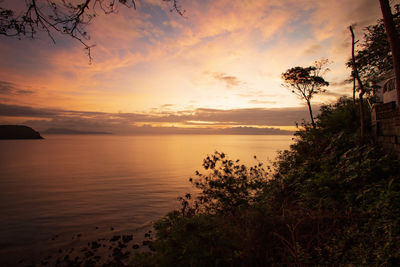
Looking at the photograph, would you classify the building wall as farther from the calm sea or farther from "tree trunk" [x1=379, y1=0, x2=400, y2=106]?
the calm sea

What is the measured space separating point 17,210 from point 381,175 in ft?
74.8

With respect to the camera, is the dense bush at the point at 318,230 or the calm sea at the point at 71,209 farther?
the calm sea at the point at 71,209

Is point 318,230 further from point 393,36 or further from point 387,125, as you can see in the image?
point 393,36

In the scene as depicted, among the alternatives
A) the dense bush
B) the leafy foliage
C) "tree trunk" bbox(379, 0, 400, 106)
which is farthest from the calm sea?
the leafy foliage

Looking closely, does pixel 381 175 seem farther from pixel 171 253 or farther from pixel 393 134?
pixel 171 253

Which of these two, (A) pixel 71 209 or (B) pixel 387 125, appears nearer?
(B) pixel 387 125

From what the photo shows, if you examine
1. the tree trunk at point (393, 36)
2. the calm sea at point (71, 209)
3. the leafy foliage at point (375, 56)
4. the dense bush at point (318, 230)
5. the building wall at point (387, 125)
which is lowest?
the calm sea at point (71, 209)

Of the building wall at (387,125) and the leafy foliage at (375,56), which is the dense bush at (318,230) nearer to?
the building wall at (387,125)

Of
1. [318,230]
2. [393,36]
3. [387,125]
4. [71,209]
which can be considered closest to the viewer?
[318,230]

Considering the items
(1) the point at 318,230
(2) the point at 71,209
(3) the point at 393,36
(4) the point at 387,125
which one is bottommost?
(2) the point at 71,209

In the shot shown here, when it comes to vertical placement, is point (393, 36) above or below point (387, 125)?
above

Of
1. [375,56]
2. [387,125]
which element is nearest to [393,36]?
[387,125]

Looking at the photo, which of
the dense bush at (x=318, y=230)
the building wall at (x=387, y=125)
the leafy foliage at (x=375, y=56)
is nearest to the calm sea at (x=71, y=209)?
the dense bush at (x=318, y=230)

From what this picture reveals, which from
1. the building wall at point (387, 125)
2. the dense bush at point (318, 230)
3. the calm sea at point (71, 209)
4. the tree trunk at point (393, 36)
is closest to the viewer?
the dense bush at point (318, 230)
